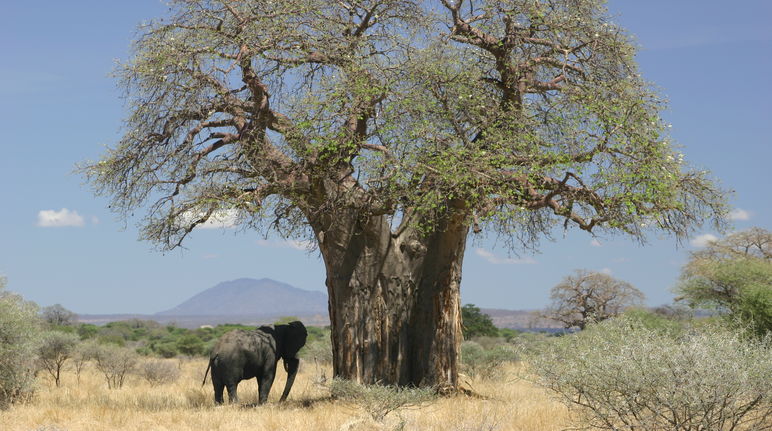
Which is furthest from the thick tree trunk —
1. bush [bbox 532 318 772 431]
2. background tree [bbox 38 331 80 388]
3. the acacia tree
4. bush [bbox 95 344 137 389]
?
background tree [bbox 38 331 80 388]

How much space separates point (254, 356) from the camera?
583 inches

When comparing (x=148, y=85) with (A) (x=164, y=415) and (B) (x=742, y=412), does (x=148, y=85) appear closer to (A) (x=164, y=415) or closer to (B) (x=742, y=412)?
(A) (x=164, y=415)

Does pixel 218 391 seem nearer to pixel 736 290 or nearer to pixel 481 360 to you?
pixel 481 360

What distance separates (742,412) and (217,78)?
1037 cm

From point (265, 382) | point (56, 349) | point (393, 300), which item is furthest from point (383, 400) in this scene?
point (56, 349)

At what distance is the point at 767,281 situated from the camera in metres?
22.0

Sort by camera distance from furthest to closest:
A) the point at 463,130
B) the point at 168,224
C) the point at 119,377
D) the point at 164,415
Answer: the point at 119,377 < the point at 168,224 < the point at 463,130 < the point at 164,415

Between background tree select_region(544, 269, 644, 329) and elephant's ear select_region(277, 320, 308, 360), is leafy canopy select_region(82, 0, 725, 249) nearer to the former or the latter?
elephant's ear select_region(277, 320, 308, 360)

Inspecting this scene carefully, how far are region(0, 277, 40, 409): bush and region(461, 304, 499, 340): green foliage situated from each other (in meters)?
25.6

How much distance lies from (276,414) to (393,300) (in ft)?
11.0

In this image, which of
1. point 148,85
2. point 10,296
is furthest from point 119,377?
point 148,85

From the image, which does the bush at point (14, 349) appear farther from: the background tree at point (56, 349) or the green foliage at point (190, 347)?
the green foliage at point (190, 347)

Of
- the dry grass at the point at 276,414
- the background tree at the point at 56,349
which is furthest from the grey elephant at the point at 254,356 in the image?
the background tree at the point at 56,349

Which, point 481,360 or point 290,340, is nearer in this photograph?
point 290,340
